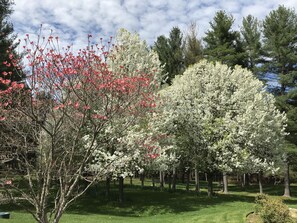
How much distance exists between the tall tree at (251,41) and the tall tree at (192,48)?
6.08m

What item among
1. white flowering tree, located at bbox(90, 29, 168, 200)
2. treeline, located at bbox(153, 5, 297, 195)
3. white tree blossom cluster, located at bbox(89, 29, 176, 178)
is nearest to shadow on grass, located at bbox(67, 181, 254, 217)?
white flowering tree, located at bbox(90, 29, 168, 200)

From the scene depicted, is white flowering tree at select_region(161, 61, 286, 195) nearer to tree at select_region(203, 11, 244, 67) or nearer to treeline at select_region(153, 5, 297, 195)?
treeline at select_region(153, 5, 297, 195)

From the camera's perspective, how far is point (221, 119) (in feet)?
69.8

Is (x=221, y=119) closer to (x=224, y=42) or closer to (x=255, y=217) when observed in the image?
(x=255, y=217)

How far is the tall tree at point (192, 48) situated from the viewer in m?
39.7

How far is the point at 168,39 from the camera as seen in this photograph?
140 ft

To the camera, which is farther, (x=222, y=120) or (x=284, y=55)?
(x=284, y=55)

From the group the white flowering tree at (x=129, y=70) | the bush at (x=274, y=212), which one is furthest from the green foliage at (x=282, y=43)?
the bush at (x=274, y=212)

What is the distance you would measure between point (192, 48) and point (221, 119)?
842 inches

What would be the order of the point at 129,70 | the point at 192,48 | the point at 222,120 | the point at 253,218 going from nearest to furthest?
the point at 253,218 < the point at 129,70 < the point at 222,120 < the point at 192,48

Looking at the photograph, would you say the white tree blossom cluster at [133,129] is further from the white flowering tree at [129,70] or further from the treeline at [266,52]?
the treeline at [266,52]

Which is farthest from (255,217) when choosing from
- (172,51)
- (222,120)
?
(172,51)

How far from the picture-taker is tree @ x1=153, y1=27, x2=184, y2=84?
131 feet

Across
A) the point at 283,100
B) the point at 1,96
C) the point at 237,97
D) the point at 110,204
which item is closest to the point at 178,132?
the point at 237,97
